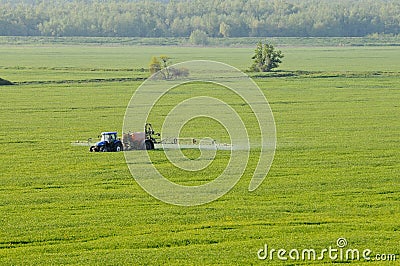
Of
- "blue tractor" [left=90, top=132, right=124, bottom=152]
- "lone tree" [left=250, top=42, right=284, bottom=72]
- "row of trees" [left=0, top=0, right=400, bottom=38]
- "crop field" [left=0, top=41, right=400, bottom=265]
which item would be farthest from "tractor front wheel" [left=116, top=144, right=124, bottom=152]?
"row of trees" [left=0, top=0, right=400, bottom=38]

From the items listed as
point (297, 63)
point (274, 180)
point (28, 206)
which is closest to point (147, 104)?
point (274, 180)

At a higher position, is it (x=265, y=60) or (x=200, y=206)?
(x=200, y=206)

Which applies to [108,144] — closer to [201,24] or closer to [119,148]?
[119,148]

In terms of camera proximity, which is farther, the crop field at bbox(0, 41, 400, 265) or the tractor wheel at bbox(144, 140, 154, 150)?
the tractor wheel at bbox(144, 140, 154, 150)

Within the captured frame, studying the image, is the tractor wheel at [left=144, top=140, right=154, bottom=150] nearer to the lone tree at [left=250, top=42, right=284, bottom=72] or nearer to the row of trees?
the lone tree at [left=250, top=42, right=284, bottom=72]

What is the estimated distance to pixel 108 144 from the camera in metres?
30.6

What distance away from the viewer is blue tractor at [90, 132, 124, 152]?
3064cm

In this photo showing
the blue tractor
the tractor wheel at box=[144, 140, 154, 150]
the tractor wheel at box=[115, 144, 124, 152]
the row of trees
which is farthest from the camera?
the row of trees

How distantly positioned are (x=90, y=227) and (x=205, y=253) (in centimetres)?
304

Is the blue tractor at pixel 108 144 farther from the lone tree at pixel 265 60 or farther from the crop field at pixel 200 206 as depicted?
the lone tree at pixel 265 60

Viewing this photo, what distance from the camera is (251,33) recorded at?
178875 mm

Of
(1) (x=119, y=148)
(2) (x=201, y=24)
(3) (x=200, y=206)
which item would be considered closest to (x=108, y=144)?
(1) (x=119, y=148)

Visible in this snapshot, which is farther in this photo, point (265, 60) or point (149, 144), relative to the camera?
point (265, 60)

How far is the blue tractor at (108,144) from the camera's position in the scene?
101ft
